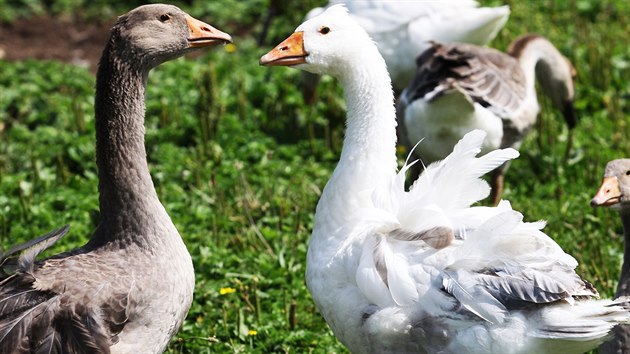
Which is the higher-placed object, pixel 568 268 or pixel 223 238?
pixel 568 268

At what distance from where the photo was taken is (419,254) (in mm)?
4484

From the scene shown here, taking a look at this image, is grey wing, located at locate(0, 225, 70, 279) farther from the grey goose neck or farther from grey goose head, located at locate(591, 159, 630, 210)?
grey goose head, located at locate(591, 159, 630, 210)

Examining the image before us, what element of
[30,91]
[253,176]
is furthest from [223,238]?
[30,91]

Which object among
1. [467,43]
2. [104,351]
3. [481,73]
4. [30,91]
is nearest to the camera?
[104,351]

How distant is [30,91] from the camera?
31.3ft

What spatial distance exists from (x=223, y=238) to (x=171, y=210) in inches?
23.6

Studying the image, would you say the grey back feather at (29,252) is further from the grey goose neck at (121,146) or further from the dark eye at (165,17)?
the dark eye at (165,17)

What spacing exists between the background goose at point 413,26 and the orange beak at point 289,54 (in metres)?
3.49

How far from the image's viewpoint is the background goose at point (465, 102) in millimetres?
7105

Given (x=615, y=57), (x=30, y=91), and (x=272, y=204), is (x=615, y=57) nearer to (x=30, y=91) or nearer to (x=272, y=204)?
(x=272, y=204)

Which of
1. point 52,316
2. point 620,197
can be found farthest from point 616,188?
point 52,316

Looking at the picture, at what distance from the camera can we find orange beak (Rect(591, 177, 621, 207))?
5242 mm

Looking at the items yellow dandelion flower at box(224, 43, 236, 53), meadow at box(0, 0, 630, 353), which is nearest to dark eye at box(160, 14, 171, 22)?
meadow at box(0, 0, 630, 353)

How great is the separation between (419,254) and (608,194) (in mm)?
1364
